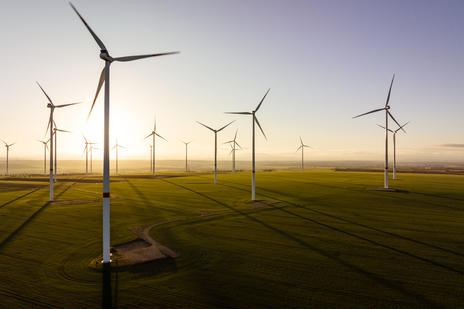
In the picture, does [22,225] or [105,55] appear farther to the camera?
[22,225]

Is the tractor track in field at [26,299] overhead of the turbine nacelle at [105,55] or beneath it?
beneath

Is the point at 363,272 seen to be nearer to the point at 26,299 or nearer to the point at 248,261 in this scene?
the point at 248,261

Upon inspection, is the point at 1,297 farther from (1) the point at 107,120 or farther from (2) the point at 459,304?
(2) the point at 459,304

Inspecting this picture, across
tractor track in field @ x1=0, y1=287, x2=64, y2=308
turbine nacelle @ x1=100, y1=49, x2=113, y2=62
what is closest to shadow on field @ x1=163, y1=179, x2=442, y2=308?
tractor track in field @ x1=0, y1=287, x2=64, y2=308

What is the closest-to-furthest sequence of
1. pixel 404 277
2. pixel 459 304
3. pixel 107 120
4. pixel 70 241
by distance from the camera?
1. pixel 459 304
2. pixel 404 277
3. pixel 107 120
4. pixel 70 241

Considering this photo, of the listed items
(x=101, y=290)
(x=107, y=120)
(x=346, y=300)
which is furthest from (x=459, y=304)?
(x=107, y=120)

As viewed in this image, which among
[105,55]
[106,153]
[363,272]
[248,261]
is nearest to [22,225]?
[106,153]

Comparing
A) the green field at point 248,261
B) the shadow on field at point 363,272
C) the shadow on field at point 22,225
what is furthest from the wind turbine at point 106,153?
the shadow on field at point 363,272

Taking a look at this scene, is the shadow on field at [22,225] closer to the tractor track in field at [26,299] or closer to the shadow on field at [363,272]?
the tractor track in field at [26,299]

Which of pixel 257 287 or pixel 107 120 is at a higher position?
pixel 107 120
